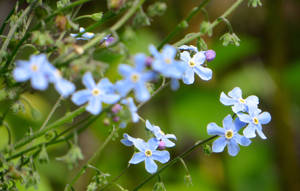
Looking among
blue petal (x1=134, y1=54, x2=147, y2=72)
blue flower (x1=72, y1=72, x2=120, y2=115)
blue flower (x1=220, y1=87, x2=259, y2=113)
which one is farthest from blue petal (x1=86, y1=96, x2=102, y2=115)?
blue flower (x1=220, y1=87, x2=259, y2=113)

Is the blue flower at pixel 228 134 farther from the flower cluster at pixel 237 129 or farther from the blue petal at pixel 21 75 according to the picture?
the blue petal at pixel 21 75

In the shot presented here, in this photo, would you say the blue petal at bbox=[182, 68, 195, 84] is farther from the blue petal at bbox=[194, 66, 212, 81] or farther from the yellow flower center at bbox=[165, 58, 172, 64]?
the yellow flower center at bbox=[165, 58, 172, 64]

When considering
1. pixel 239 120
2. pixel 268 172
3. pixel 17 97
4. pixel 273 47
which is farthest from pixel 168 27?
pixel 17 97

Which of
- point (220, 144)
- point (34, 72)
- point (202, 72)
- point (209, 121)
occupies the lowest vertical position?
point (209, 121)

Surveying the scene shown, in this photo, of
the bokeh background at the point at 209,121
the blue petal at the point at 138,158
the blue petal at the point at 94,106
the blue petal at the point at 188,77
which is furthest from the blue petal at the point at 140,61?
the bokeh background at the point at 209,121

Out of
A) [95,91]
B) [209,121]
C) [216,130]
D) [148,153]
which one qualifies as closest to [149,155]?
[148,153]

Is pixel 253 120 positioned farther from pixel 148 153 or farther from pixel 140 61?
pixel 140 61

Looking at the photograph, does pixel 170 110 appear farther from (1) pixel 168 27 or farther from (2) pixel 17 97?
(2) pixel 17 97
